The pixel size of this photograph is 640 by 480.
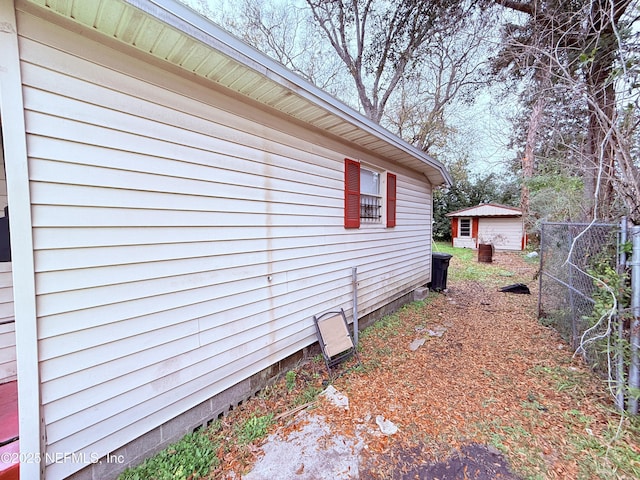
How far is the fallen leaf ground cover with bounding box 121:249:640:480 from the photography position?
6.47ft

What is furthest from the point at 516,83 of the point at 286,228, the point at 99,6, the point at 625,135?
the point at 99,6

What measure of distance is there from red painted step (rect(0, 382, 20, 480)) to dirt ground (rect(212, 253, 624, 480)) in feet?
4.01

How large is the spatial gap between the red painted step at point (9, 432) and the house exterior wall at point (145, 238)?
0.14 meters

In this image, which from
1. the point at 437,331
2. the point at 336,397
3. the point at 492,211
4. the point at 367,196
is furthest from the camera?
the point at 492,211

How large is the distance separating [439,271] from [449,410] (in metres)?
5.18

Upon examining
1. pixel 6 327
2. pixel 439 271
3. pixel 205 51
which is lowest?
pixel 439 271

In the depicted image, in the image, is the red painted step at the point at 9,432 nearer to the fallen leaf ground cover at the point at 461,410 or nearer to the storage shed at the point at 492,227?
the fallen leaf ground cover at the point at 461,410

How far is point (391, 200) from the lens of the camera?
514cm

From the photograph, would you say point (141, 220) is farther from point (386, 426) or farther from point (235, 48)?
point (386, 426)

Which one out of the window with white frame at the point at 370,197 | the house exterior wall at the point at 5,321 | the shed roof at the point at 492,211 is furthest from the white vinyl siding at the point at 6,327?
the shed roof at the point at 492,211

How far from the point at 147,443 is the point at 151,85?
2.70 m

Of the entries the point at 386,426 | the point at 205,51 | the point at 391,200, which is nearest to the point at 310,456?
the point at 386,426

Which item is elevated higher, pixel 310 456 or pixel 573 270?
pixel 573 270

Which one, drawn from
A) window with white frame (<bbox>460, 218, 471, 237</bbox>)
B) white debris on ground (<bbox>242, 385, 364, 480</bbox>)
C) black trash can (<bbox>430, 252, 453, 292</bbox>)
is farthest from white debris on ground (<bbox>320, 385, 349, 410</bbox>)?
window with white frame (<bbox>460, 218, 471, 237</bbox>)
